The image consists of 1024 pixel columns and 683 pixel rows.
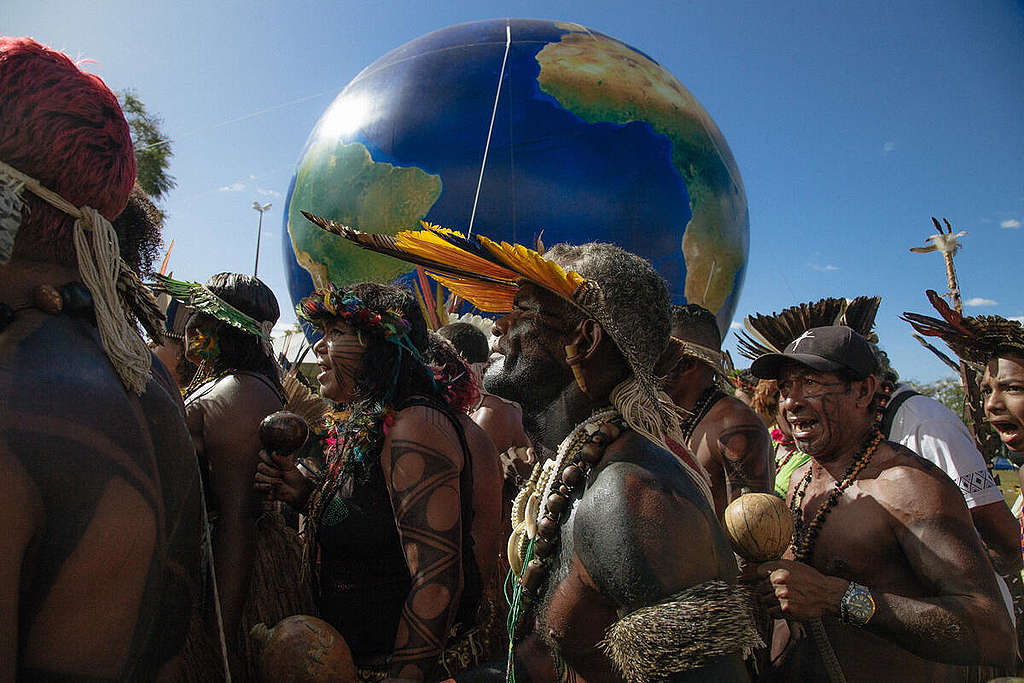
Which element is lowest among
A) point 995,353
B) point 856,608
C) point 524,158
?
point 856,608

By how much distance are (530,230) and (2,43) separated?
745 cm

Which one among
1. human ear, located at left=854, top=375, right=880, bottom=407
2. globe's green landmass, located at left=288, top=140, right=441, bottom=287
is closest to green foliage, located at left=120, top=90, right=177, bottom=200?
globe's green landmass, located at left=288, top=140, right=441, bottom=287

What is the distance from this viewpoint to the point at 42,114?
4.37 feet

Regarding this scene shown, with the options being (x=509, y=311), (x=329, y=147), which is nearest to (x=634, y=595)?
(x=509, y=311)

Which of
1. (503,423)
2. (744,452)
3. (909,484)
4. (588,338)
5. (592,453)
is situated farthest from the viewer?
(503,423)

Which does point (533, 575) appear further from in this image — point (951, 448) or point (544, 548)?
point (951, 448)

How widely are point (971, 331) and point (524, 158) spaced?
21.8ft

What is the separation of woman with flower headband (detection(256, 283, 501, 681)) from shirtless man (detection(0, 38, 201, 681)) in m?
0.78

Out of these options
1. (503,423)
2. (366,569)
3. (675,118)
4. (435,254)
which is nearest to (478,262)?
(435,254)

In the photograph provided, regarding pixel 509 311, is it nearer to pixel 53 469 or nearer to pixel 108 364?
pixel 108 364

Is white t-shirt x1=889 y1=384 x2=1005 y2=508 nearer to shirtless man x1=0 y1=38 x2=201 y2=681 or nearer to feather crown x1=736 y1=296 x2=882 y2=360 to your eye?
feather crown x1=736 y1=296 x2=882 y2=360

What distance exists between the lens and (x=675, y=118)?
9633 mm

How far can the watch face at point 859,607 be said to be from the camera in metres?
1.88

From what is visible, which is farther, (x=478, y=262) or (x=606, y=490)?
(x=478, y=262)
